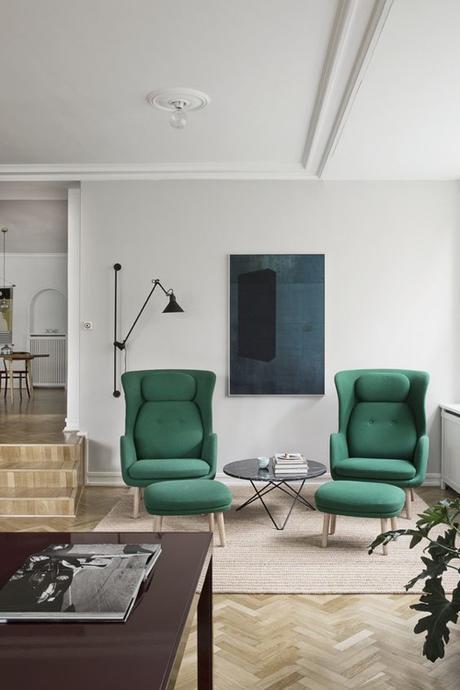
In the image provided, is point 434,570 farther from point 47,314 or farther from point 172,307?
point 47,314

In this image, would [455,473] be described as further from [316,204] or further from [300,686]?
[300,686]

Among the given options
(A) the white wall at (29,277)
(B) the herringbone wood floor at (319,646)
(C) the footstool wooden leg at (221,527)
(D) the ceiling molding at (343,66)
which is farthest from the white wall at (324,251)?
(A) the white wall at (29,277)

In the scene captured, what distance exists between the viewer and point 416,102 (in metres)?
3.88

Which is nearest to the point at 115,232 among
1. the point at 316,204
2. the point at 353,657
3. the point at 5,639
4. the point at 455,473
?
the point at 316,204

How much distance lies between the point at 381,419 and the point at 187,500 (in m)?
1.78

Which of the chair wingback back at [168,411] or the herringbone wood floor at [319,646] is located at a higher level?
the chair wingback back at [168,411]

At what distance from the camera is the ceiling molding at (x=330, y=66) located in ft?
9.62

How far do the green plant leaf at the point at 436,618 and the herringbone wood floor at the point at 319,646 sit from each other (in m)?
0.51

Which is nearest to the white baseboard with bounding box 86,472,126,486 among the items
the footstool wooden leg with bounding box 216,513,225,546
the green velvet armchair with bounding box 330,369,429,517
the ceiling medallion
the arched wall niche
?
the footstool wooden leg with bounding box 216,513,225,546

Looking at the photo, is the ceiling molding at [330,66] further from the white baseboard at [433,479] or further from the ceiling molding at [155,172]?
the white baseboard at [433,479]

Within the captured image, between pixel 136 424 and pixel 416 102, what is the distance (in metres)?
2.89

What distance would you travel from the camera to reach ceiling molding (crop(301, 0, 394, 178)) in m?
2.90

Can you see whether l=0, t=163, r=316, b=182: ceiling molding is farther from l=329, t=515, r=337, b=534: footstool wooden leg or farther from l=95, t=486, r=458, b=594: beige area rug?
l=329, t=515, r=337, b=534: footstool wooden leg

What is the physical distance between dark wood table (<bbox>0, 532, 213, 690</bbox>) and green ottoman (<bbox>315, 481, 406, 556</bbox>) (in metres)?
2.28
